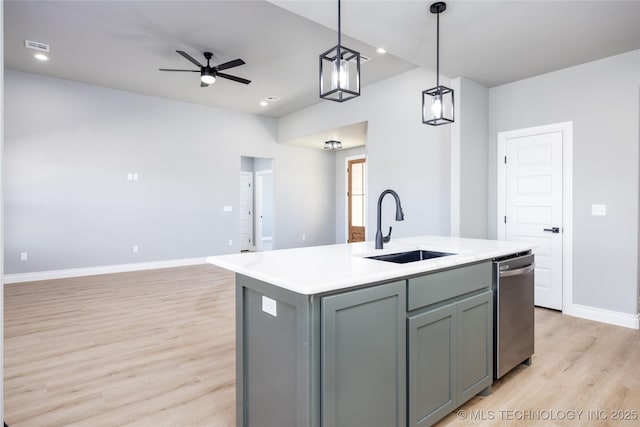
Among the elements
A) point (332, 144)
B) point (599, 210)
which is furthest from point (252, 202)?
point (599, 210)

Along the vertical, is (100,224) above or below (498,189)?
below

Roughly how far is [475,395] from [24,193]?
20.8 feet

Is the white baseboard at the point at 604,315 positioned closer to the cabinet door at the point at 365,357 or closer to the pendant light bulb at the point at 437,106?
the pendant light bulb at the point at 437,106

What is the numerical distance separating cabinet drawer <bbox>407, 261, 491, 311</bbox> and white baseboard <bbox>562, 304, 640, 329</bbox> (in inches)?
96.8

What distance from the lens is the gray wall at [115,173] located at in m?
5.37

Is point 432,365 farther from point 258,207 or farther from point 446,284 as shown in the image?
point 258,207

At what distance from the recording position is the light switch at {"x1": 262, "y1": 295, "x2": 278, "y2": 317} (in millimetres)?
1559

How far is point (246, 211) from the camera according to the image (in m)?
9.34

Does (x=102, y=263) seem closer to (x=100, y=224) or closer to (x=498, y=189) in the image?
(x=100, y=224)

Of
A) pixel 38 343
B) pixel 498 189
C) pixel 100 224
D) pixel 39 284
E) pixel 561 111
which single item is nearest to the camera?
pixel 38 343

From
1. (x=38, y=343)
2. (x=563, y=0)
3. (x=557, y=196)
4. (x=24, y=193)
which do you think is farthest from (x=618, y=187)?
(x=24, y=193)

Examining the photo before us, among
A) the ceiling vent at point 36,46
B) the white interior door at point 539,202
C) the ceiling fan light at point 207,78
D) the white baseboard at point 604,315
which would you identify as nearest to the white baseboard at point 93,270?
the ceiling vent at point 36,46

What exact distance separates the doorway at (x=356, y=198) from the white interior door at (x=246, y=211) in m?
2.55

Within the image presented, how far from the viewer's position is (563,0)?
2.68 meters
